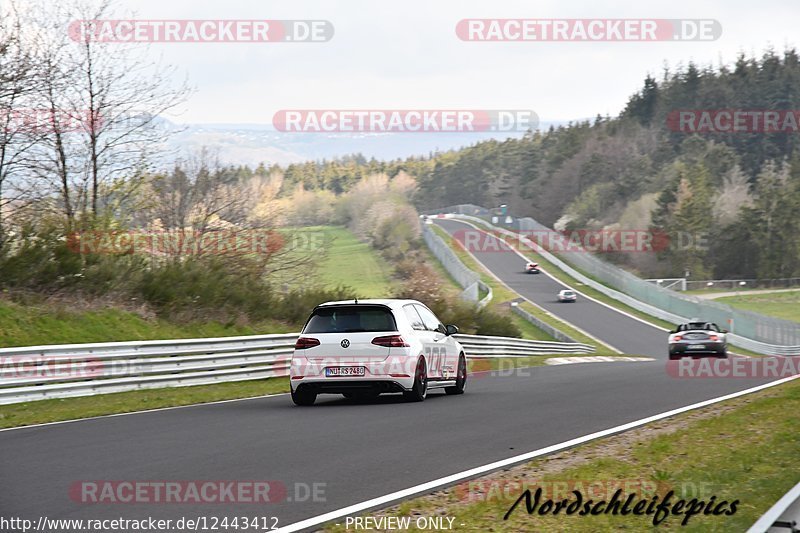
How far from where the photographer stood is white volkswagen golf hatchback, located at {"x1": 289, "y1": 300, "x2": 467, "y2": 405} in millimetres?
15422

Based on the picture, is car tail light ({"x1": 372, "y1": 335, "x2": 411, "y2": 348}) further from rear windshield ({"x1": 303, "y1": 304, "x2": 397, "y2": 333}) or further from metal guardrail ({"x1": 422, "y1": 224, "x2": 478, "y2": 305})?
metal guardrail ({"x1": 422, "y1": 224, "x2": 478, "y2": 305})

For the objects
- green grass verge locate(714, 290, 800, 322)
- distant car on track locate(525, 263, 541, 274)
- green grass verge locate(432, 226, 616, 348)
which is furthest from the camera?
distant car on track locate(525, 263, 541, 274)

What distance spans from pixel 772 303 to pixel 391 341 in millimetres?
84101

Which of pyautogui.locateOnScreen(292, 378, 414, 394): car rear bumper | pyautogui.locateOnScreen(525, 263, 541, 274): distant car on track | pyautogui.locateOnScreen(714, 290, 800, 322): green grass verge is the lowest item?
pyautogui.locateOnScreen(714, 290, 800, 322): green grass verge

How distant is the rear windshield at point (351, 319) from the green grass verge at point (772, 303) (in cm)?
7351

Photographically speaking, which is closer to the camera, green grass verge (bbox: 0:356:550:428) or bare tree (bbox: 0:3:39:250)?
green grass verge (bbox: 0:356:550:428)

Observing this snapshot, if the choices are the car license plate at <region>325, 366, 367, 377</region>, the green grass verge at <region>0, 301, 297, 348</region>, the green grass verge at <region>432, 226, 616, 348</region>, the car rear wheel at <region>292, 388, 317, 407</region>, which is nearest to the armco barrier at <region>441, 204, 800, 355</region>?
the green grass verge at <region>432, 226, 616, 348</region>

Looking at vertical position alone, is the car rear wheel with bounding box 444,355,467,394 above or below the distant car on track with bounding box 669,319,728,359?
above

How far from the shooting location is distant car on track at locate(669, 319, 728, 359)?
35.0 m

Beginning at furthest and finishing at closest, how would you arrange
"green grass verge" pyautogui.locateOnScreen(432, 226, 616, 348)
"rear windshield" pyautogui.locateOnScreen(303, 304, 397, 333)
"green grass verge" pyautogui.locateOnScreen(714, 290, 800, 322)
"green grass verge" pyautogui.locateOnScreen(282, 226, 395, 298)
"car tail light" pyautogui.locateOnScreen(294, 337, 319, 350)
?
1. "green grass verge" pyautogui.locateOnScreen(714, 290, 800, 322)
2. "green grass verge" pyautogui.locateOnScreen(282, 226, 395, 298)
3. "green grass verge" pyautogui.locateOnScreen(432, 226, 616, 348)
4. "rear windshield" pyautogui.locateOnScreen(303, 304, 397, 333)
5. "car tail light" pyautogui.locateOnScreen(294, 337, 319, 350)

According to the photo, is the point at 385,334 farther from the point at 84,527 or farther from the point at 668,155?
the point at 668,155

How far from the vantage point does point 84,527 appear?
6680 mm

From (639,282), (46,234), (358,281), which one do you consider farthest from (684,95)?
(46,234)

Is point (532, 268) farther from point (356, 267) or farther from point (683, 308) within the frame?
point (683, 308)
